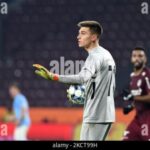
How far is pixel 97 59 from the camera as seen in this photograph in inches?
268

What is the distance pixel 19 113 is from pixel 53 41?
1549 mm

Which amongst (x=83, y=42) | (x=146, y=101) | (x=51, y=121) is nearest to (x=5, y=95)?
(x=51, y=121)

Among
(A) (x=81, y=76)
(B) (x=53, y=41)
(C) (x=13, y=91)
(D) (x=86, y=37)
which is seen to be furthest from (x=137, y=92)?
(B) (x=53, y=41)

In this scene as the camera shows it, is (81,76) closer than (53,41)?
Yes

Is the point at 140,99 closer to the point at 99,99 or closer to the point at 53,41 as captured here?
the point at 99,99

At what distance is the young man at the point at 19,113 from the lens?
1141 centimetres

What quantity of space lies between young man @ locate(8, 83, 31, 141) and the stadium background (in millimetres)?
116

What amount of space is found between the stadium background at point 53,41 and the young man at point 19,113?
12cm

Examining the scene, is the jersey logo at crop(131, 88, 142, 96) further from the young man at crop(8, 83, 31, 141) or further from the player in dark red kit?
the young man at crop(8, 83, 31, 141)

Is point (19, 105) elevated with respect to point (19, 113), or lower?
elevated

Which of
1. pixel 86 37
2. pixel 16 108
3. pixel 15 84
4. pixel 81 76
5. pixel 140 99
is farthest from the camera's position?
pixel 15 84

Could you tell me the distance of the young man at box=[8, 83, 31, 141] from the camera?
37.4ft

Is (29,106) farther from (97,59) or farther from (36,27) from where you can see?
(97,59)

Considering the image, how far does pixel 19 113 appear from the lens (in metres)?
11.9
